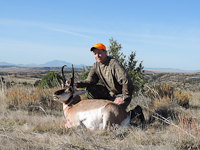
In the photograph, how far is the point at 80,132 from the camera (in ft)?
11.0

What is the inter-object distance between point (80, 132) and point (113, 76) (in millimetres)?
1531

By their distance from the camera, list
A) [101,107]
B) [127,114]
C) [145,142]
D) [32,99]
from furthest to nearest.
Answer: [32,99]
[127,114]
[101,107]
[145,142]

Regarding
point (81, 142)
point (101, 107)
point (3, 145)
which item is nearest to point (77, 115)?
point (101, 107)

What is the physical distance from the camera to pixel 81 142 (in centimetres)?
291

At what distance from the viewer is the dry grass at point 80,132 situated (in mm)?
2820

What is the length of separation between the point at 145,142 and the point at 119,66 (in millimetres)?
1709

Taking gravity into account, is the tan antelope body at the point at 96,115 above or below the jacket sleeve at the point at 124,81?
Answer: below

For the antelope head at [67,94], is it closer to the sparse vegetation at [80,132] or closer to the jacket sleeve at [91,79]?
the sparse vegetation at [80,132]

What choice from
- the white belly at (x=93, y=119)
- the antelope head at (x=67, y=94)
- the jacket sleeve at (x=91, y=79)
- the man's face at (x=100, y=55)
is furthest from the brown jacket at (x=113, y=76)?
the white belly at (x=93, y=119)

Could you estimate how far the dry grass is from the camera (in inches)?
111

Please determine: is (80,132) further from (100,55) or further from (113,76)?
(100,55)

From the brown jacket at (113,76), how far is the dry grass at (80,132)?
30.6 inches

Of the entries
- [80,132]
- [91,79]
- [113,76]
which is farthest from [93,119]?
[91,79]

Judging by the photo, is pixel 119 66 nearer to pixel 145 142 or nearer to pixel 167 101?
pixel 145 142
